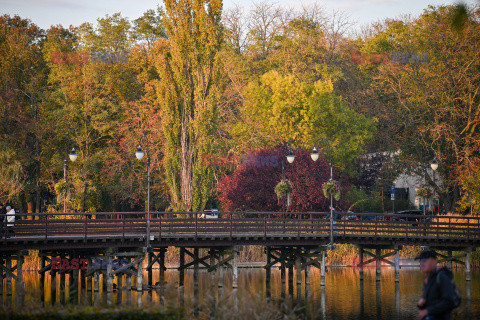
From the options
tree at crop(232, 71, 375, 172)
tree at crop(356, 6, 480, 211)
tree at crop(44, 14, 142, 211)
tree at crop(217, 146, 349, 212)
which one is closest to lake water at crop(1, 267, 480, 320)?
tree at crop(217, 146, 349, 212)

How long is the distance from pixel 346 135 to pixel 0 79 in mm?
28961

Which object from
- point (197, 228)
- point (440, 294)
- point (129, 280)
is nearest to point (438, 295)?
point (440, 294)

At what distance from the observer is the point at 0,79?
61562mm

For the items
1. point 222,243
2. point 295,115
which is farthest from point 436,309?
point 295,115

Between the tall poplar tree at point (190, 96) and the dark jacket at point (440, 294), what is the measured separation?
36.8 metres

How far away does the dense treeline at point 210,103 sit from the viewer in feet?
168

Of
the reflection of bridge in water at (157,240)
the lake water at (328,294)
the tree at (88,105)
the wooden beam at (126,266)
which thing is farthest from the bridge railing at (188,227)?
the tree at (88,105)

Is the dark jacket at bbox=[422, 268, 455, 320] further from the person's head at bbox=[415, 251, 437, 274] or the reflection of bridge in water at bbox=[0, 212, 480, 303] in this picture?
the reflection of bridge in water at bbox=[0, 212, 480, 303]

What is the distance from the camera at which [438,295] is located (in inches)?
500

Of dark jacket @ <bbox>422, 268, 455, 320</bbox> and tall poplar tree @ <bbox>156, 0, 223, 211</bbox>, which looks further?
tall poplar tree @ <bbox>156, 0, 223, 211</bbox>

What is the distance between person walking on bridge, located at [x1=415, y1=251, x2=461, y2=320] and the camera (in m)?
12.5

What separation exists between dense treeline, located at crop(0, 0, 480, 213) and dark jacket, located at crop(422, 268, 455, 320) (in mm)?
36917

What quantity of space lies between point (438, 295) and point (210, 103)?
3886cm

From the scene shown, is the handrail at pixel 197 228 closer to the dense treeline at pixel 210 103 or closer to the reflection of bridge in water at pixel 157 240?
the reflection of bridge in water at pixel 157 240
